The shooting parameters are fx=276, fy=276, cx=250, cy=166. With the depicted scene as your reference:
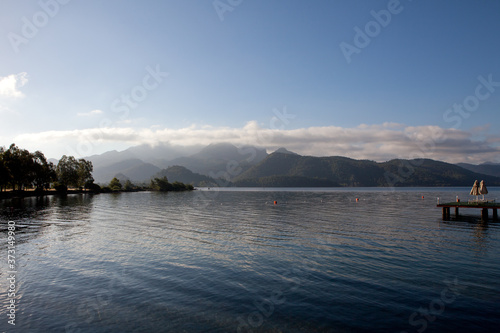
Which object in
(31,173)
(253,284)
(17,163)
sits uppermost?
(17,163)

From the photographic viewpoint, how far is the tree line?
11444 centimetres

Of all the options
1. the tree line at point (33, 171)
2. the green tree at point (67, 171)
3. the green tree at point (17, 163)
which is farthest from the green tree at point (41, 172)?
the green tree at point (67, 171)

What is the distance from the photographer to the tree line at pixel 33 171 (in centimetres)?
11444

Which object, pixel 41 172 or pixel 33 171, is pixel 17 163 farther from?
pixel 41 172

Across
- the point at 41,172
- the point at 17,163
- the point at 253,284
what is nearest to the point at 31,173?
the point at 41,172

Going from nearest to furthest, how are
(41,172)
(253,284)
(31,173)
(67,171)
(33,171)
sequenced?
(253,284), (33,171), (31,173), (41,172), (67,171)

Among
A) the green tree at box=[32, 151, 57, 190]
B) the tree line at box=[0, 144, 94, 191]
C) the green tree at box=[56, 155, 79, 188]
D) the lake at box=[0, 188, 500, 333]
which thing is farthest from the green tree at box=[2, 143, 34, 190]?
the lake at box=[0, 188, 500, 333]

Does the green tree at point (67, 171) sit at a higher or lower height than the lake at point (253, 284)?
higher

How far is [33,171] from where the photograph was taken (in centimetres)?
13525

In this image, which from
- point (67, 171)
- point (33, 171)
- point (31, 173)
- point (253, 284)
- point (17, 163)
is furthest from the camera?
point (67, 171)

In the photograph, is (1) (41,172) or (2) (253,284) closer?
(2) (253,284)

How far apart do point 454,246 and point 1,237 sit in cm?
5460

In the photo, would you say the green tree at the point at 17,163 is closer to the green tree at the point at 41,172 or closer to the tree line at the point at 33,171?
the tree line at the point at 33,171

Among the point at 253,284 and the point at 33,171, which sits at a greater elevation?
the point at 33,171
